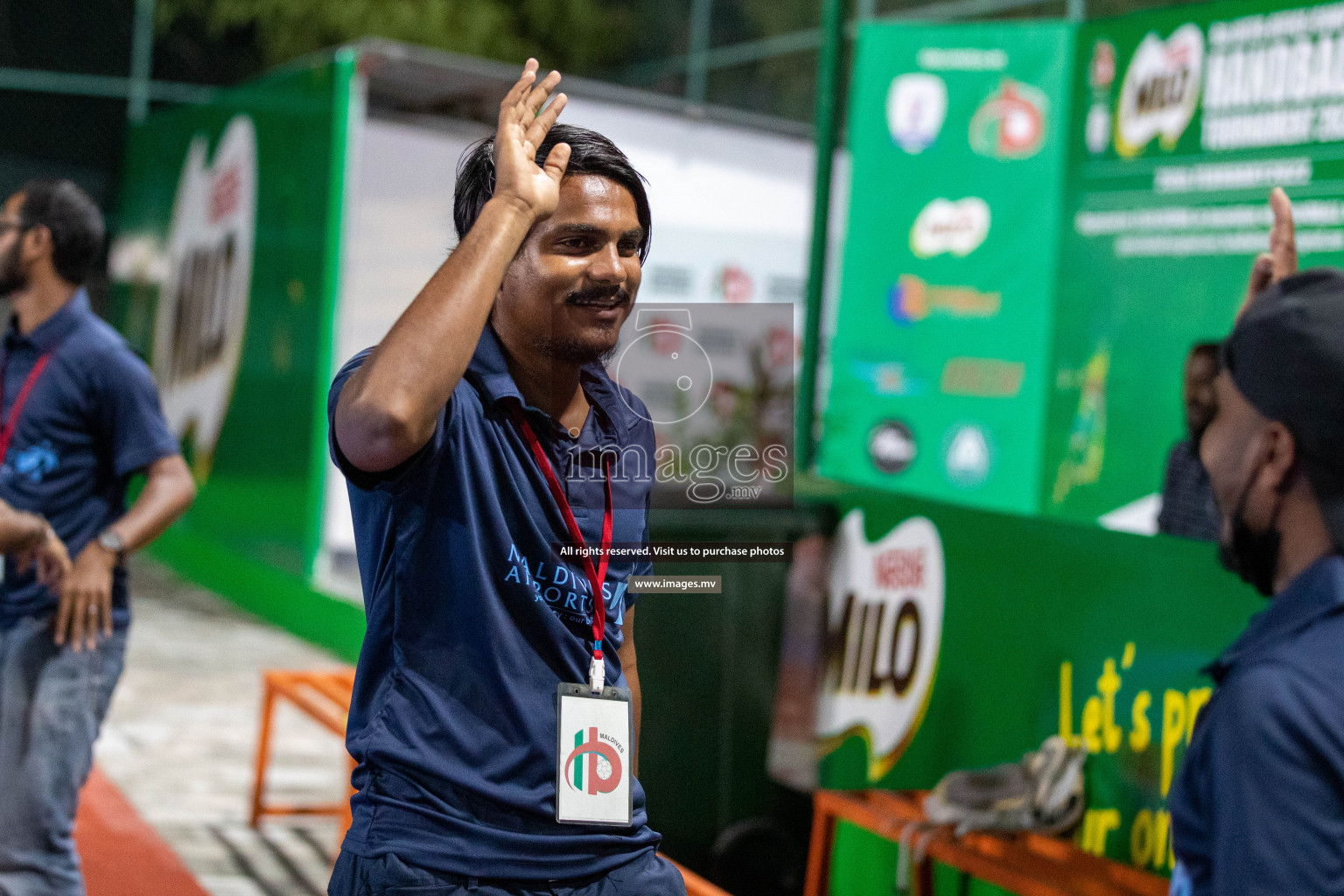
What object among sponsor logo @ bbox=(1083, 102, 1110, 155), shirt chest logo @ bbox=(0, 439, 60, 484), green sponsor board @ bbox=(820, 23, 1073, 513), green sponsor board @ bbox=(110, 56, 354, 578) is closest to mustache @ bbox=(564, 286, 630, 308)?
shirt chest logo @ bbox=(0, 439, 60, 484)

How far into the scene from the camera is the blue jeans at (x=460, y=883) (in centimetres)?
149

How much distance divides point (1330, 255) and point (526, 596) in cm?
450

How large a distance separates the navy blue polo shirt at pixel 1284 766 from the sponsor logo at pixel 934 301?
235 inches

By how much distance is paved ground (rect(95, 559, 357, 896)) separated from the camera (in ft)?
14.9

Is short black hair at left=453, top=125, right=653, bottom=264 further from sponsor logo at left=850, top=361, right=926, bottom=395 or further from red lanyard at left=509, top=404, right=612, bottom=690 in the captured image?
sponsor logo at left=850, top=361, right=926, bottom=395

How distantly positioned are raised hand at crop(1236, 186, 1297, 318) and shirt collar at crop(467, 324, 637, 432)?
74 cm

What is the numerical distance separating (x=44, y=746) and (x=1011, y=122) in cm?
547

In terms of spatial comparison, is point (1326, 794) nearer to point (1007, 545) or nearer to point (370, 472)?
point (370, 472)

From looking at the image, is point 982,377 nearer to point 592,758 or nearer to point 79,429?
point 79,429

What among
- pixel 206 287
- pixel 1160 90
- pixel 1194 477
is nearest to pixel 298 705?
pixel 1194 477

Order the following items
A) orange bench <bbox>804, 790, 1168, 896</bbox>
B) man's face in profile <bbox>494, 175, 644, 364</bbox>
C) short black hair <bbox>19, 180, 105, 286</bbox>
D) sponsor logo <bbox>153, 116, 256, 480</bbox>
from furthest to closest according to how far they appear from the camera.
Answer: sponsor logo <bbox>153, 116, 256, 480</bbox> → short black hair <bbox>19, 180, 105, 286</bbox> → orange bench <bbox>804, 790, 1168, 896</bbox> → man's face in profile <bbox>494, 175, 644, 364</bbox>

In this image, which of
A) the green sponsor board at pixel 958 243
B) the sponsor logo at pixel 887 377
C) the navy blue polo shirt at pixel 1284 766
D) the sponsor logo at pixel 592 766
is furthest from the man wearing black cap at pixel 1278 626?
the sponsor logo at pixel 887 377

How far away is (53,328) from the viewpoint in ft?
10.5

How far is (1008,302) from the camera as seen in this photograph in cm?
696
